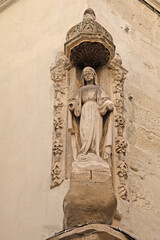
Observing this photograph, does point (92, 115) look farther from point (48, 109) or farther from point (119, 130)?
point (48, 109)

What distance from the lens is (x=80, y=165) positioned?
488cm

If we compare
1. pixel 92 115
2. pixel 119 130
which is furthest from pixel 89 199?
pixel 119 130

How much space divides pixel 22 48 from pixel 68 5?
2.72 feet

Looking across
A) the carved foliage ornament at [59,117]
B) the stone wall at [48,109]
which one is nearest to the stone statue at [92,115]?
the carved foliage ornament at [59,117]

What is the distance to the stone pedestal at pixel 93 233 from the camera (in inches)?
175

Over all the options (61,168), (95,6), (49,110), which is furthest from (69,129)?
(95,6)

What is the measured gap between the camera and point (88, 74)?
18.5 ft

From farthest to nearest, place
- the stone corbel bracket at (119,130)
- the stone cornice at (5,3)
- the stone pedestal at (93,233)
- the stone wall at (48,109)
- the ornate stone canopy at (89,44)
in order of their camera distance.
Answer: the stone cornice at (5,3) < the ornate stone canopy at (89,44) < the stone wall at (48,109) < the stone corbel bracket at (119,130) < the stone pedestal at (93,233)

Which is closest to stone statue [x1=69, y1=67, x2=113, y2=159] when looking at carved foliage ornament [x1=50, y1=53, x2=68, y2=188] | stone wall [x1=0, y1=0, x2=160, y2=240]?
carved foliage ornament [x1=50, y1=53, x2=68, y2=188]

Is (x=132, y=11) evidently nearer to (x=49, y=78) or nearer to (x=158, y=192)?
(x=49, y=78)

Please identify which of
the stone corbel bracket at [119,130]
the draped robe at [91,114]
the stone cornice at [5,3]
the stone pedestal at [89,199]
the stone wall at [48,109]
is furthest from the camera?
the stone cornice at [5,3]

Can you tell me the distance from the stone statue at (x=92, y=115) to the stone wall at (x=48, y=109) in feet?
1.72

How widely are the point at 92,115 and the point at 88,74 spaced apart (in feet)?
1.92

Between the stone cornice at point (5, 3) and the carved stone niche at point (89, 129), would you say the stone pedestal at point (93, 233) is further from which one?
the stone cornice at point (5, 3)
